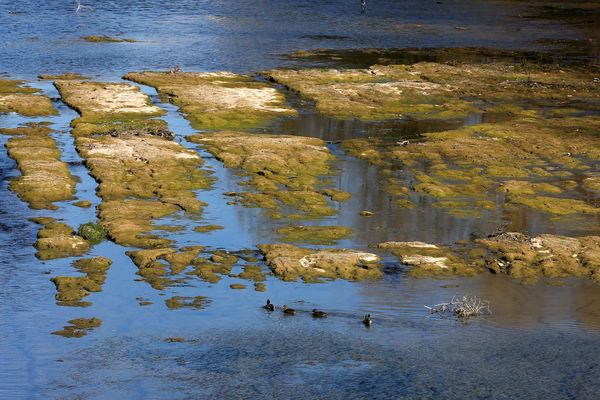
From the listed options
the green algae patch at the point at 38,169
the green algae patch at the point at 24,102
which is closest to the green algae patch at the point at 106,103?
the green algae patch at the point at 24,102

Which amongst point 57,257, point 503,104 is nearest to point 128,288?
point 57,257

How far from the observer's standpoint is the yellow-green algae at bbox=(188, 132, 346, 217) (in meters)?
31.2

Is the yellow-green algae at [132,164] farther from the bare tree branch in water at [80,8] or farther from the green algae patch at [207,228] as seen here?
the bare tree branch in water at [80,8]

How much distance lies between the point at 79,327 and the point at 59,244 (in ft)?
17.0

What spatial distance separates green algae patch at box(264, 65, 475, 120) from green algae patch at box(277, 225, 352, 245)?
15.4 metres

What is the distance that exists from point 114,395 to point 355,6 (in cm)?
6969

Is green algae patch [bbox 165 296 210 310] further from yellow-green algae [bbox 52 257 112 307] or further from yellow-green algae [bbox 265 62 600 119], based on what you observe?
yellow-green algae [bbox 265 62 600 119]

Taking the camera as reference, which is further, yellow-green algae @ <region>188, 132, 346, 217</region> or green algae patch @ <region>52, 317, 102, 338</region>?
yellow-green algae @ <region>188, 132, 346, 217</region>

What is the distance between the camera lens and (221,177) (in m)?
33.8

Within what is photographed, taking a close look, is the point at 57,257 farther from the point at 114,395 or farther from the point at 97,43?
the point at 97,43

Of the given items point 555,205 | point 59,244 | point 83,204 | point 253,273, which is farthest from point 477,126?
point 59,244

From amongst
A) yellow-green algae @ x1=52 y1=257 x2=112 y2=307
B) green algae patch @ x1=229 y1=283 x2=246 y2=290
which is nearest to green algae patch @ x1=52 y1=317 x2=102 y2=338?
yellow-green algae @ x1=52 y1=257 x2=112 y2=307

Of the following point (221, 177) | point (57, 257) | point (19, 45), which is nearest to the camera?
point (57, 257)

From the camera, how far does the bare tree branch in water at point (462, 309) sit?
75.6 feet
